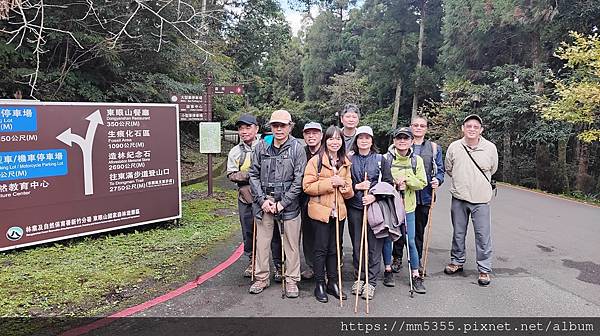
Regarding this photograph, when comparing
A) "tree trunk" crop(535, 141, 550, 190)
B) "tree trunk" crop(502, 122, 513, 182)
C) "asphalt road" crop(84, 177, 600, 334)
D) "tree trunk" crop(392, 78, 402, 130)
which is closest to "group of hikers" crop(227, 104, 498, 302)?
"asphalt road" crop(84, 177, 600, 334)

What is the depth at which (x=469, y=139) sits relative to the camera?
482 centimetres

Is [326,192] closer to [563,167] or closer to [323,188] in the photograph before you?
[323,188]

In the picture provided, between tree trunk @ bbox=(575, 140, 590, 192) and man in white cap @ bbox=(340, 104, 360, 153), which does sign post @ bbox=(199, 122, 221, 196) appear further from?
tree trunk @ bbox=(575, 140, 590, 192)

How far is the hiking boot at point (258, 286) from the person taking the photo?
434cm

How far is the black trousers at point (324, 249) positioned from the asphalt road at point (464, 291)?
28 centimetres

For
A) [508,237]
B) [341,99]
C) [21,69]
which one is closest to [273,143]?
[508,237]

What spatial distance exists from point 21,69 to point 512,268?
10.1m

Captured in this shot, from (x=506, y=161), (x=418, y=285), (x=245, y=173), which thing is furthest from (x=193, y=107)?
(x=506, y=161)

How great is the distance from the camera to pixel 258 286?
4383 mm

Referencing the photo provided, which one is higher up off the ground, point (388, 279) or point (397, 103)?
point (397, 103)

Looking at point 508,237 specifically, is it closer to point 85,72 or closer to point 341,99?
point 85,72

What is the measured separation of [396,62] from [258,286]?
2501cm

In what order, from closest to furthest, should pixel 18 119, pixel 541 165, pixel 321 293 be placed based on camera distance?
1. pixel 321 293
2. pixel 18 119
3. pixel 541 165

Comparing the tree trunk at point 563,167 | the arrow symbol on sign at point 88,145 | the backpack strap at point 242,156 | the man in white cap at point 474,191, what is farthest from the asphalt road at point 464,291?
the tree trunk at point 563,167
